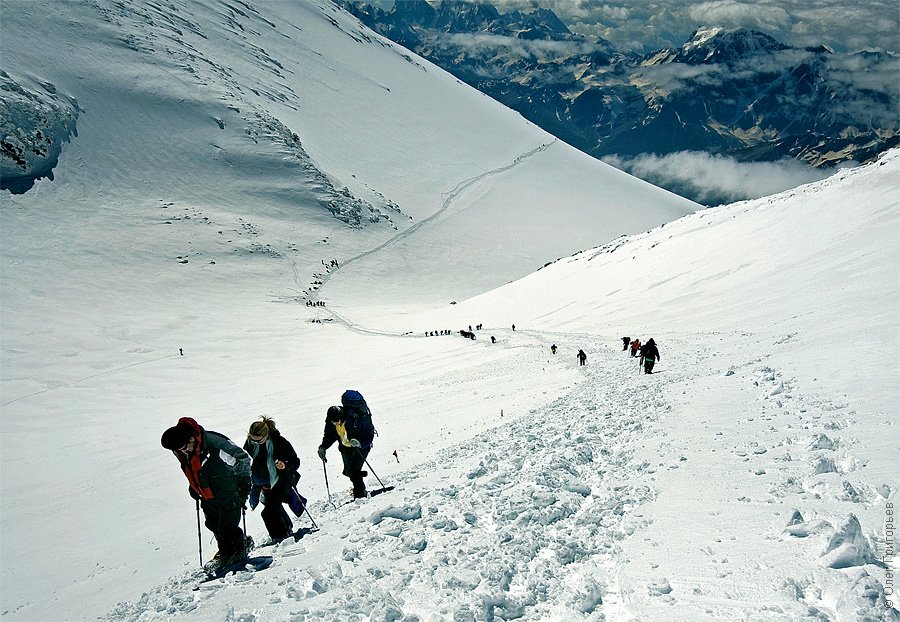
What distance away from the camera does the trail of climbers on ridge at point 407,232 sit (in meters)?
56.4

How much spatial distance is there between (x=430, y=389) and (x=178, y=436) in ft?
59.0

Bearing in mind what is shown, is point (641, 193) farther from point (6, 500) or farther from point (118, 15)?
point (6, 500)

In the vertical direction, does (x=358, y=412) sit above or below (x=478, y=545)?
above

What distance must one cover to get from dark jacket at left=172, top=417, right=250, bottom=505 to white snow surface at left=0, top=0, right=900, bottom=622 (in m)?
1.03

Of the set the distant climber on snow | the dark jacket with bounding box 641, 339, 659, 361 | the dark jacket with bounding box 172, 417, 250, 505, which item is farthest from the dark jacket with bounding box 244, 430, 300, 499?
the dark jacket with bounding box 641, 339, 659, 361

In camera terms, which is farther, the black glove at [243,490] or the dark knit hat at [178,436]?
the black glove at [243,490]

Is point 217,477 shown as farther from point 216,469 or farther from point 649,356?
point 649,356

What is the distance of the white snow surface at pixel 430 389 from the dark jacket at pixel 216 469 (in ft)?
3.38

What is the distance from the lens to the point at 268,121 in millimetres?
118000

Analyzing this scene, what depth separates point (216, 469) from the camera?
662 cm

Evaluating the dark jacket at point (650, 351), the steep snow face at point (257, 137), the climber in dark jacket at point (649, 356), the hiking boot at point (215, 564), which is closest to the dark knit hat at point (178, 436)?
the hiking boot at point (215, 564)

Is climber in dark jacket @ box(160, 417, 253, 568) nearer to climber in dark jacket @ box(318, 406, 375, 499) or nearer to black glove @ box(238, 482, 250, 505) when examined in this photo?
black glove @ box(238, 482, 250, 505)

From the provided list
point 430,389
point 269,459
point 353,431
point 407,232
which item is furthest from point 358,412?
point 407,232

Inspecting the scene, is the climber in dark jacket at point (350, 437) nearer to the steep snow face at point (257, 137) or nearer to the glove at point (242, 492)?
the glove at point (242, 492)
